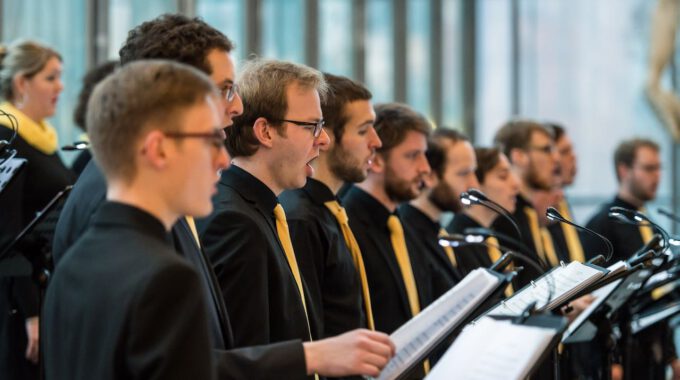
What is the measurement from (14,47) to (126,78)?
9.40 feet

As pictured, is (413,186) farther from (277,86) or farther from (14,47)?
(14,47)

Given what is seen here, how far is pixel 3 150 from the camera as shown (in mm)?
2961

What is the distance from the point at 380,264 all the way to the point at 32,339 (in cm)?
136

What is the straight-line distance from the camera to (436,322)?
7.01 ft

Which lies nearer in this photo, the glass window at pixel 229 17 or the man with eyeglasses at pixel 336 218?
the man with eyeglasses at pixel 336 218

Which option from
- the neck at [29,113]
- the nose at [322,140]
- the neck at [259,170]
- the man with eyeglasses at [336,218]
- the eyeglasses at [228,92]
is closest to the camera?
the eyeglasses at [228,92]

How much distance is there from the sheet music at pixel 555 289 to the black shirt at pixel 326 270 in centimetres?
60

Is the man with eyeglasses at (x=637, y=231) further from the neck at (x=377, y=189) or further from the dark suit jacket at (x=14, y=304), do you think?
the dark suit jacket at (x=14, y=304)

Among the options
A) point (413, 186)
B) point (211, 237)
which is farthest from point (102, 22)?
point (211, 237)

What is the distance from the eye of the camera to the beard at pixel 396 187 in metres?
4.09

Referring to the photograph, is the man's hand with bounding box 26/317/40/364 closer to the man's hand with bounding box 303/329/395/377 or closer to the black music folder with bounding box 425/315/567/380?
the man's hand with bounding box 303/329/395/377

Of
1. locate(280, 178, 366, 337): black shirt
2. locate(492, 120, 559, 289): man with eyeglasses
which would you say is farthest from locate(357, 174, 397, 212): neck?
locate(492, 120, 559, 289): man with eyeglasses

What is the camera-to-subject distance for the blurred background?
7.78 m

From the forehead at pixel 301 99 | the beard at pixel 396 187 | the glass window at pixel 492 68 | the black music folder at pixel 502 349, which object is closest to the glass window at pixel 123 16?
the beard at pixel 396 187
